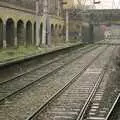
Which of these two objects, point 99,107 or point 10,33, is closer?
point 99,107

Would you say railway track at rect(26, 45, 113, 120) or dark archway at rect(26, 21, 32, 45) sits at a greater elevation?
dark archway at rect(26, 21, 32, 45)

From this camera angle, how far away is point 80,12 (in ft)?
242

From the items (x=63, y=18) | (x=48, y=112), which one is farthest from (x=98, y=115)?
(x=63, y=18)

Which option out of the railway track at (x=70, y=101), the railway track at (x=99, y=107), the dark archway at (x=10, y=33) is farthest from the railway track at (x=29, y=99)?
the dark archway at (x=10, y=33)

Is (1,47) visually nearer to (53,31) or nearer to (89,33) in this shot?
(53,31)

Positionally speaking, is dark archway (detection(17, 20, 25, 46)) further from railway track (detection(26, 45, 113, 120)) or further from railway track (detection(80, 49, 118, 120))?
railway track (detection(80, 49, 118, 120))

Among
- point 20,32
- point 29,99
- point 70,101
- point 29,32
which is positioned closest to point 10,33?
point 20,32

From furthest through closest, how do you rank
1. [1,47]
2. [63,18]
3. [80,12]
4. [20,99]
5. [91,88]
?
[63,18] → [80,12] → [1,47] → [91,88] → [20,99]

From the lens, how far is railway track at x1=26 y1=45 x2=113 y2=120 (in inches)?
467

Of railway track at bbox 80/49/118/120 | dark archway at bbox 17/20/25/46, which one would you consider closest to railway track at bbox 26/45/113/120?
railway track at bbox 80/49/118/120

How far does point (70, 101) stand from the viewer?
14.3 metres

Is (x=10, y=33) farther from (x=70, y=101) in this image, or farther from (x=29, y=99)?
(x=70, y=101)

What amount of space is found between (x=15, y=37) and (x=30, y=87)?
28666 mm

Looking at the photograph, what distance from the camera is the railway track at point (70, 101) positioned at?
11859 mm
